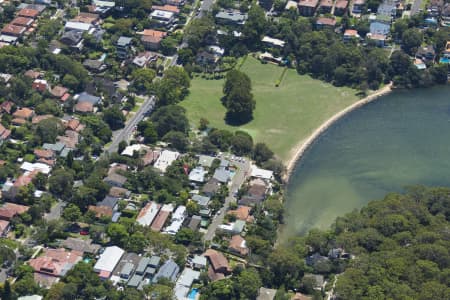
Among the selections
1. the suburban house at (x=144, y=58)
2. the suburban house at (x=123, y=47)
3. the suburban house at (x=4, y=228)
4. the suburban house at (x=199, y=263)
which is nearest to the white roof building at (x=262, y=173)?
the suburban house at (x=199, y=263)

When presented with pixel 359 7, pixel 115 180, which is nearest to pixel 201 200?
pixel 115 180

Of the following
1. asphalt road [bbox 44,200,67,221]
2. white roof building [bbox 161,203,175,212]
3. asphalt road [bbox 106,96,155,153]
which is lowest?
asphalt road [bbox 44,200,67,221]

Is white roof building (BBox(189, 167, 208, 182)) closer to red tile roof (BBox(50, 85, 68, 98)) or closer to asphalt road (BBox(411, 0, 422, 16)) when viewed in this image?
red tile roof (BBox(50, 85, 68, 98))

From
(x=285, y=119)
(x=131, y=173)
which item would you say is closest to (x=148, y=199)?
(x=131, y=173)

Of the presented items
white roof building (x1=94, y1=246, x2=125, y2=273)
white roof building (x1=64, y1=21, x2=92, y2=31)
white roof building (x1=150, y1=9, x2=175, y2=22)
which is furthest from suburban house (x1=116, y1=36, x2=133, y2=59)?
white roof building (x1=94, y1=246, x2=125, y2=273)

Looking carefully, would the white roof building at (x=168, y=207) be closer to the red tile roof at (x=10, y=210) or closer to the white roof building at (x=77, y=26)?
the red tile roof at (x=10, y=210)

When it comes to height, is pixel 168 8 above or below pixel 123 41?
above

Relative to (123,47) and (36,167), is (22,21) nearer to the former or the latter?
(123,47)

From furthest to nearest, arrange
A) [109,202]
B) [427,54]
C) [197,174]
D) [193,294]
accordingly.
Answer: [427,54], [197,174], [109,202], [193,294]

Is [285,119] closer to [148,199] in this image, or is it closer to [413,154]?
[413,154]
